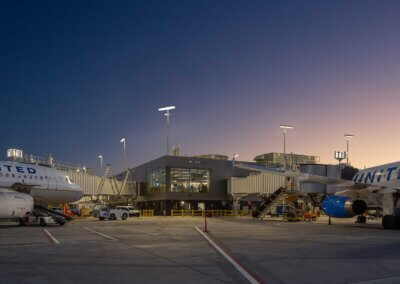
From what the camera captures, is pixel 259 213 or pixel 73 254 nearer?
pixel 73 254

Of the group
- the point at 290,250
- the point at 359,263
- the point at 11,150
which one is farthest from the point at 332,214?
the point at 11,150

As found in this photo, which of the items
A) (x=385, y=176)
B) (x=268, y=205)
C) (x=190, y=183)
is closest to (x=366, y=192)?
(x=385, y=176)

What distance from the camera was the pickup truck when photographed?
4847 centimetres

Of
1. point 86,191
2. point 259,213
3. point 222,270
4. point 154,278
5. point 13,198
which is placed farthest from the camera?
point 86,191

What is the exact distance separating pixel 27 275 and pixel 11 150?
40.9 meters

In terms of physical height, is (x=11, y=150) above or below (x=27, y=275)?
above

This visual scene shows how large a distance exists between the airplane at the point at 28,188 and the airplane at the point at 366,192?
14.4m

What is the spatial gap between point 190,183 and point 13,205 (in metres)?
48.7

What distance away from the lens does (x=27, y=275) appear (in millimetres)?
10672

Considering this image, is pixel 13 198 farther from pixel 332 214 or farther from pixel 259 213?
pixel 259 213

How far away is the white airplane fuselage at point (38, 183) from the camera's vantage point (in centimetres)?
3309

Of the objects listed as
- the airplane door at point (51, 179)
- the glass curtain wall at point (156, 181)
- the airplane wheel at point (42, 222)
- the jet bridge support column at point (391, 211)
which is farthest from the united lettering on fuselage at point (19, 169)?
the glass curtain wall at point (156, 181)

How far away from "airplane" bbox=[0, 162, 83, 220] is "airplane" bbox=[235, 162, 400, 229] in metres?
14.4

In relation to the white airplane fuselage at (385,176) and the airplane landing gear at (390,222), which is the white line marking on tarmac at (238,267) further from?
the white airplane fuselage at (385,176)
